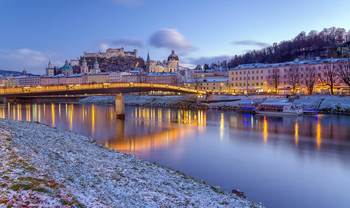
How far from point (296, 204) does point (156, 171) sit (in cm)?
662

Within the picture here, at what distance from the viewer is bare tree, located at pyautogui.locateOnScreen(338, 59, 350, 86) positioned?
7164 centimetres

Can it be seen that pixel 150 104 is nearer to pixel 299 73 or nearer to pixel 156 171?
pixel 299 73

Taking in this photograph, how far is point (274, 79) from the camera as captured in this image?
89.8 m

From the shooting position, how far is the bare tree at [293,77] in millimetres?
82400

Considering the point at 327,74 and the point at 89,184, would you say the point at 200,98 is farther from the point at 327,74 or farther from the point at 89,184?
the point at 89,184

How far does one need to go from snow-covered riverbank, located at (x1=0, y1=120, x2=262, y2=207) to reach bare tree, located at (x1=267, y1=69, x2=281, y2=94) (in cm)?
7918

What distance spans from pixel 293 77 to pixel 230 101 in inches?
1112

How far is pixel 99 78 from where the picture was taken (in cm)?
17450

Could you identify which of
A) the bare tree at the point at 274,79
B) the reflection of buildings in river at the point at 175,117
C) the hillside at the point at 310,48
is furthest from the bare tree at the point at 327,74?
the hillside at the point at 310,48

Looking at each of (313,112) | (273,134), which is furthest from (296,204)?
(313,112)

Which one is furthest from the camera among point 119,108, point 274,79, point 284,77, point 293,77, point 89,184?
point 284,77

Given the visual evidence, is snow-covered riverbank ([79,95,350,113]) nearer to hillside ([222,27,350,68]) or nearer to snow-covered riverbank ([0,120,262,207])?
snow-covered riverbank ([0,120,262,207])

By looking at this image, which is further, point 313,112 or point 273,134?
point 313,112

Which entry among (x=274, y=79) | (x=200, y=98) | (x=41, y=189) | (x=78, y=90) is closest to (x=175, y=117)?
(x=78, y=90)
